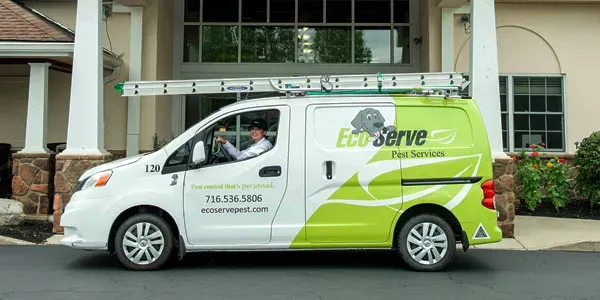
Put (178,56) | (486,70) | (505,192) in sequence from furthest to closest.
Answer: (178,56) → (486,70) → (505,192)

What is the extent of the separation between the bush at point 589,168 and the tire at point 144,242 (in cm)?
880

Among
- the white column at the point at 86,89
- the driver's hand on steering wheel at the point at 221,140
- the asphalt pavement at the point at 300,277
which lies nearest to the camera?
the asphalt pavement at the point at 300,277

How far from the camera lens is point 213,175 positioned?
6379mm

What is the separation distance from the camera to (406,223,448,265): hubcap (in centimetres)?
634

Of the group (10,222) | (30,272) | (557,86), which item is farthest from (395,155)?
(557,86)

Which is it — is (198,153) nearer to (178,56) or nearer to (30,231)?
(30,231)

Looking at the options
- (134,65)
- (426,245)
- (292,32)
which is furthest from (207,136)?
(292,32)

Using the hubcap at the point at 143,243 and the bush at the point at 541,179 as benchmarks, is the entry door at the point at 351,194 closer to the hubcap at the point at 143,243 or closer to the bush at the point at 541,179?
the hubcap at the point at 143,243

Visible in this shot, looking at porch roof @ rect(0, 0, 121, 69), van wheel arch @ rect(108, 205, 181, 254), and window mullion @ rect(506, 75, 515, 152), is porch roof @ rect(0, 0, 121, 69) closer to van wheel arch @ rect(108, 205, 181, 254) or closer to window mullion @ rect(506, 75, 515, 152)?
van wheel arch @ rect(108, 205, 181, 254)

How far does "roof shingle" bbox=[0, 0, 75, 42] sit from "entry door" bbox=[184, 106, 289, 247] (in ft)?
18.4

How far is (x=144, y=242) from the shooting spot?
6.32 meters

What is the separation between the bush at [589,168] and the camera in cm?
1074

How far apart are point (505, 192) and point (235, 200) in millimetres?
4811

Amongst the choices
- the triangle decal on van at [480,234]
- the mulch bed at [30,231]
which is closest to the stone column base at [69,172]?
the mulch bed at [30,231]
